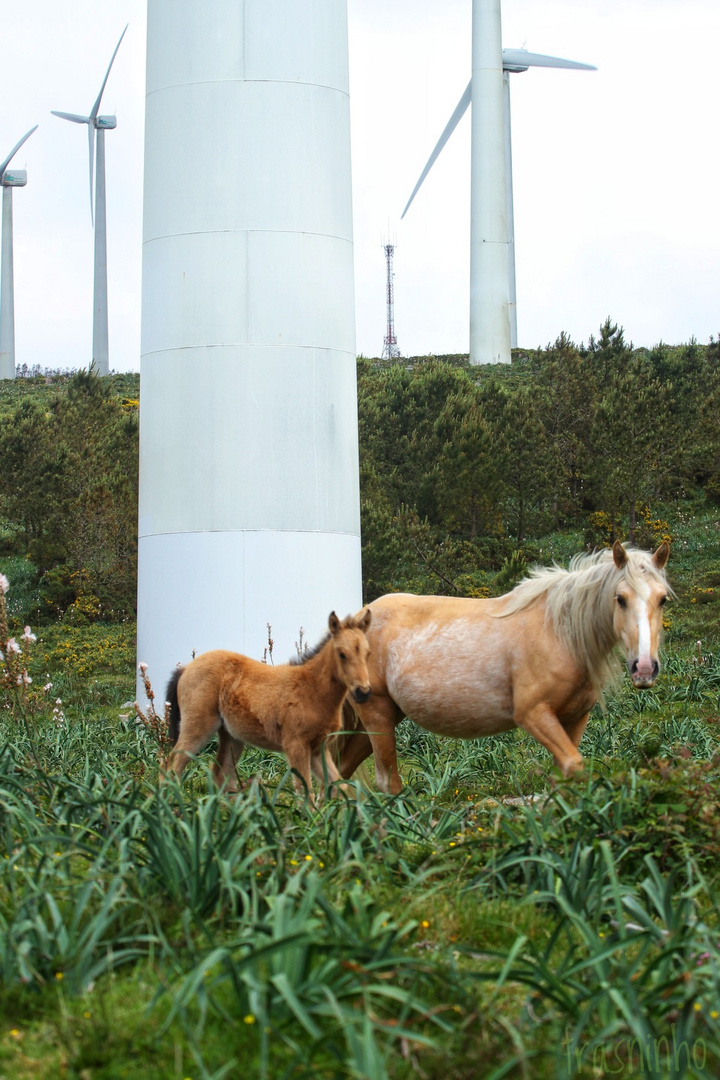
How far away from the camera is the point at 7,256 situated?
46.6 metres

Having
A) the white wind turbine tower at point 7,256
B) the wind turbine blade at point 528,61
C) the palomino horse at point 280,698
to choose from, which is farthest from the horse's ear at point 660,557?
the white wind turbine tower at point 7,256

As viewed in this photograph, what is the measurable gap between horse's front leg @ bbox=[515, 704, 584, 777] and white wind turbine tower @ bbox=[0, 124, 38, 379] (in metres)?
44.0

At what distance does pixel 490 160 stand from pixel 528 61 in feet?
16.3

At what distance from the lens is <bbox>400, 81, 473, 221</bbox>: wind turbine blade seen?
40.6 metres

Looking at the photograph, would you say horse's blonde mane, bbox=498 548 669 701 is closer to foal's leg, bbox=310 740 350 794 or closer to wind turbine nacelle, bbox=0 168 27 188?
foal's leg, bbox=310 740 350 794

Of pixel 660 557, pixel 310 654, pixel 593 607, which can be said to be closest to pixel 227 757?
pixel 310 654

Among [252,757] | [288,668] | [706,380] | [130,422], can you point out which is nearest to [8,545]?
[130,422]

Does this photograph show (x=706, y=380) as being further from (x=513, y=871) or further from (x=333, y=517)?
(x=513, y=871)

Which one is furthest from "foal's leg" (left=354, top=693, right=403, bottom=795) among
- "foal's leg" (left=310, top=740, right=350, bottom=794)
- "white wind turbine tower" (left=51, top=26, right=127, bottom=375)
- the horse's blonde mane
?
"white wind turbine tower" (left=51, top=26, right=127, bottom=375)

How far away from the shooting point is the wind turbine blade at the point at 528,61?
141 feet

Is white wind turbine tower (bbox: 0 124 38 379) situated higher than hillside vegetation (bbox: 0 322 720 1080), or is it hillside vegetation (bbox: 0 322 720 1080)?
white wind turbine tower (bbox: 0 124 38 379)

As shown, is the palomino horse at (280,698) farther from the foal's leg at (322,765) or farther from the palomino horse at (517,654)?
the palomino horse at (517,654)

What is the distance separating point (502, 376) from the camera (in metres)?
47.9

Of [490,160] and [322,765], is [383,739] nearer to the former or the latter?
[322,765]
